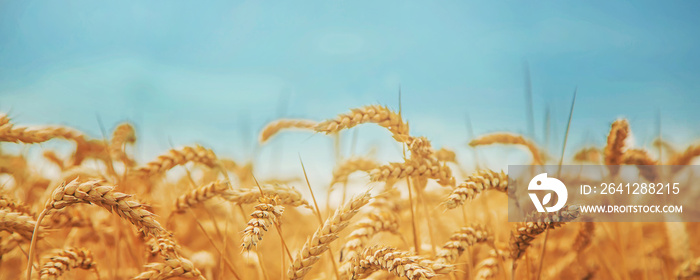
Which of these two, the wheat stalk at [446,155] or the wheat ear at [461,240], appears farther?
the wheat stalk at [446,155]

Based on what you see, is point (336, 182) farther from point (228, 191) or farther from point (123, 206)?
point (123, 206)

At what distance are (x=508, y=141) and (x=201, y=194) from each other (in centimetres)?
116

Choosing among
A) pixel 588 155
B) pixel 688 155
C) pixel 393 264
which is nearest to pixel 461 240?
pixel 393 264

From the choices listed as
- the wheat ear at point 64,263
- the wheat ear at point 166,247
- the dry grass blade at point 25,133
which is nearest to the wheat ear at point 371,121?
the wheat ear at point 166,247

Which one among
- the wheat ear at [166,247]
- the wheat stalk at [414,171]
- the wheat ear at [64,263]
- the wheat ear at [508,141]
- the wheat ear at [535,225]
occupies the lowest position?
the wheat ear at [64,263]

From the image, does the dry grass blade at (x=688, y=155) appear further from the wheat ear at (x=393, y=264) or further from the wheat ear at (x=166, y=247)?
the wheat ear at (x=166, y=247)

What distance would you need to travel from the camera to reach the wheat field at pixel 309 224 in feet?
2.92

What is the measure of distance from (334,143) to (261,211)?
146cm

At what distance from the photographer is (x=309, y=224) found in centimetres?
227

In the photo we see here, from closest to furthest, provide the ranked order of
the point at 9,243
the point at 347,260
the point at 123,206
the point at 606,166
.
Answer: the point at 123,206, the point at 347,260, the point at 9,243, the point at 606,166

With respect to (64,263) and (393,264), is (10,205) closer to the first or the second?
(64,263)

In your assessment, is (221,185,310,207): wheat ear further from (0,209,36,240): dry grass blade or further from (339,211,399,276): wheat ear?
(0,209,36,240): dry grass blade

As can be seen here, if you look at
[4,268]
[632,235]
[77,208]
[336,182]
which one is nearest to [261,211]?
[336,182]

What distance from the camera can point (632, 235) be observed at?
1.76 meters
